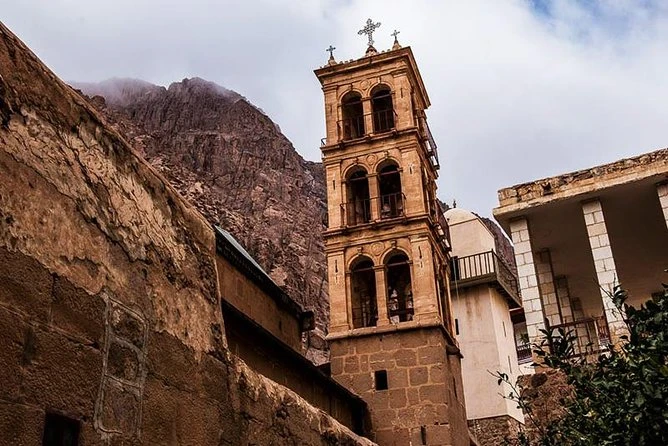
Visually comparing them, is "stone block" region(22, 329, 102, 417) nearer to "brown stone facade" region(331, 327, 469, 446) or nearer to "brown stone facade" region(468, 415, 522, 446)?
"brown stone facade" region(331, 327, 469, 446)

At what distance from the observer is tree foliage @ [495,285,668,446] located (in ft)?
13.2

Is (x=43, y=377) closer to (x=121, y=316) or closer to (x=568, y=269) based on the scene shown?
(x=121, y=316)

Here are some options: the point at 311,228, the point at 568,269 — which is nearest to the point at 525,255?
the point at 568,269

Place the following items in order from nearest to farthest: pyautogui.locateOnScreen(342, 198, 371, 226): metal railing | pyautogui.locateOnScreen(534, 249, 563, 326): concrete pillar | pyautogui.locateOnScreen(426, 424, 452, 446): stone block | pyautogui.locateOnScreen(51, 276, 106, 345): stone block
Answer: pyautogui.locateOnScreen(51, 276, 106, 345): stone block → pyautogui.locateOnScreen(534, 249, 563, 326): concrete pillar → pyautogui.locateOnScreen(426, 424, 452, 446): stone block → pyautogui.locateOnScreen(342, 198, 371, 226): metal railing

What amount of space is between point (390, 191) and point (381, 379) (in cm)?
490

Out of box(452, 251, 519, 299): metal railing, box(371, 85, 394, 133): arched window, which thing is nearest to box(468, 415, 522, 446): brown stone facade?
box(452, 251, 519, 299): metal railing

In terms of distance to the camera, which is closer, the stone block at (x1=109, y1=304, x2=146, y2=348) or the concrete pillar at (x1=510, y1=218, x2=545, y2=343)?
the stone block at (x1=109, y1=304, x2=146, y2=348)

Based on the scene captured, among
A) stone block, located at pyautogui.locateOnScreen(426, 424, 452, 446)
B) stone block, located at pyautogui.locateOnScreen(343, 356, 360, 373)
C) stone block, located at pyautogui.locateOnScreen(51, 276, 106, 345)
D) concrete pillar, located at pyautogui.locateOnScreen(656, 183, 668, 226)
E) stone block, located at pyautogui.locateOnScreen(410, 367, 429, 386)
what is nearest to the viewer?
stone block, located at pyautogui.locateOnScreen(51, 276, 106, 345)

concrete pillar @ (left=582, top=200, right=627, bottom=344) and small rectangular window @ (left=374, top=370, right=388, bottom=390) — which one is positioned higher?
concrete pillar @ (left=582, top=200, right=627, bottom=344)

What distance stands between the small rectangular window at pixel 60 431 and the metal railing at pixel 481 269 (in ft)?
79.1

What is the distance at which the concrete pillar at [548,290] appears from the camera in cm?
1345

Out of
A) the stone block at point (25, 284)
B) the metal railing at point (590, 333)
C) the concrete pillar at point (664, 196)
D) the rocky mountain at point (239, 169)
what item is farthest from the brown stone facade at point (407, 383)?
the rocky mountain at point (239, 169)

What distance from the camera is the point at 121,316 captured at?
2742 mm

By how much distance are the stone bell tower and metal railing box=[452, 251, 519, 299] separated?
8019 millimetres
